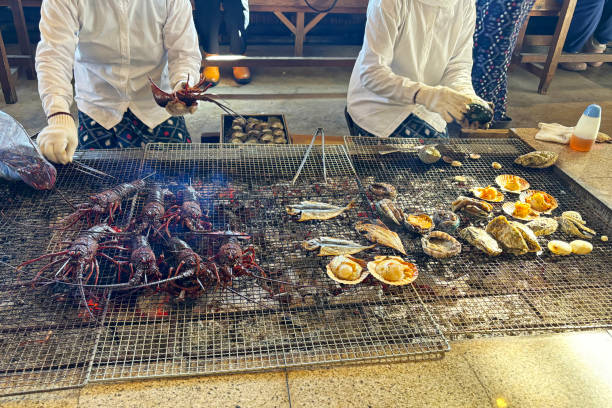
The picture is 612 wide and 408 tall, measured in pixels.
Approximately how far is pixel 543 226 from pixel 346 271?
143 cm

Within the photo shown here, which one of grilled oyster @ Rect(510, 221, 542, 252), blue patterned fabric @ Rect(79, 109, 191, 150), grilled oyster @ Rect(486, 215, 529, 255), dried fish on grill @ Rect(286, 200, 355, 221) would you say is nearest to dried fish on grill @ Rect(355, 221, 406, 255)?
dried fish on grill @ Rect(286, 200, 355, 221)

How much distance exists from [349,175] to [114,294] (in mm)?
1816

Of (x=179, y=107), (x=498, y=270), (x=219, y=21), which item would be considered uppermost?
(x=179, y=107)

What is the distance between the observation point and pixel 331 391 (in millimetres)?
1921

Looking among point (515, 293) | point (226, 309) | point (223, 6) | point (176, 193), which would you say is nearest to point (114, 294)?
point (226, 309)

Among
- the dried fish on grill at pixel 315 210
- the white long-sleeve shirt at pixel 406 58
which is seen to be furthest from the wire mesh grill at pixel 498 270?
the white long-sleeve shirt at pixel 406 58

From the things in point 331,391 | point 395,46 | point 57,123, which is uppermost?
point 395,46

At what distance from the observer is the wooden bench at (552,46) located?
7094 mm

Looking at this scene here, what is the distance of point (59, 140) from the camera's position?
2941 millimetres

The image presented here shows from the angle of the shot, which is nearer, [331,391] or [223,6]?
[331,391]

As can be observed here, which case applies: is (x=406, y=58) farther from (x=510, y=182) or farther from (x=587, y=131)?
(x=587, y=131)

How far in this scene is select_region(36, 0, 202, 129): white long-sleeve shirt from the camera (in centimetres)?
329

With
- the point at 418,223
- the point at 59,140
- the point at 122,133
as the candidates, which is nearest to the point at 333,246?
the point at 418,223

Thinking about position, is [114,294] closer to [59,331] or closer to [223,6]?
[59,331]
